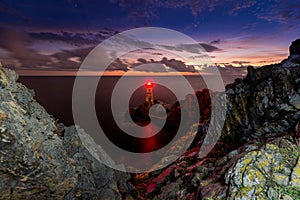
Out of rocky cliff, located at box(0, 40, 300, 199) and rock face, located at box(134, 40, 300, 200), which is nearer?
rocky cliff, located at box(0, 40, 300, 199)

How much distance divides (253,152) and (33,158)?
14.4 metres

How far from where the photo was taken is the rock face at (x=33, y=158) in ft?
34.7

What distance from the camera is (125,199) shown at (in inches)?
844

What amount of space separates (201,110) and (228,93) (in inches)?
964

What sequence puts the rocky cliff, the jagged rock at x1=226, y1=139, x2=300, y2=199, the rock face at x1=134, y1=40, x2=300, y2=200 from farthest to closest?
the rock face at x1=134, y1=40, x2=300, y2=200 → the jagged rock at x1=226, y1=139, x2=300, y2=199 → the rocky cliff

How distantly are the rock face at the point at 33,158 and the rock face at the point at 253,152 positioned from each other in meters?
9.72

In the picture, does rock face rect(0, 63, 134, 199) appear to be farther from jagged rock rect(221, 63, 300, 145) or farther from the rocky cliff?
jagged rock rect(221, 63, 300, 145)

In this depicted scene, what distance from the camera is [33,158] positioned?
37.4 feet

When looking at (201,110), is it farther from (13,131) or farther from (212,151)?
(13,131)

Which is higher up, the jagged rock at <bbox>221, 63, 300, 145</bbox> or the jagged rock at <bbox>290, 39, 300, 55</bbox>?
the jagged rock at <bbox>290, 39, 300, 55</bbox>

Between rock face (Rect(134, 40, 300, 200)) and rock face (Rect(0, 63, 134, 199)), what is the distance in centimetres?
972

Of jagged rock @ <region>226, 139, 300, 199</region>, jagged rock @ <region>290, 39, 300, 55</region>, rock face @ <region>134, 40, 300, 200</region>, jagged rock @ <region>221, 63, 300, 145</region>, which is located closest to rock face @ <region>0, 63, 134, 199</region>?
rock face @ <region>134, 40, 300, 200</region>

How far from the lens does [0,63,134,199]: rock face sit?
10562mm

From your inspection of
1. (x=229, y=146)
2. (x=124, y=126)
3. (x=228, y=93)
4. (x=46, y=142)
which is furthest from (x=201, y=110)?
(x=46, y=142)
